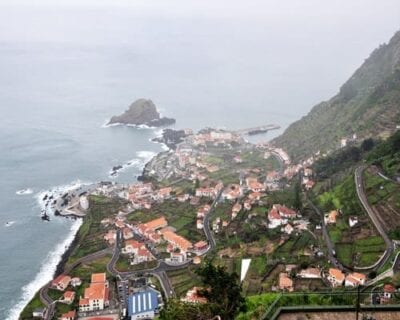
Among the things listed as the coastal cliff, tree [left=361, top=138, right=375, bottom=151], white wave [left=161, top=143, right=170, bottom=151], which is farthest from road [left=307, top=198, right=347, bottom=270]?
the coastal cliff

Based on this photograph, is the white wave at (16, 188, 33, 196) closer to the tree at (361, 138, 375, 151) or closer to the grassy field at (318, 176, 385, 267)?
the grassy field at (318, 176, 385, 267)

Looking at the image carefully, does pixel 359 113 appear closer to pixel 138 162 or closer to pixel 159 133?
pixel 138 162

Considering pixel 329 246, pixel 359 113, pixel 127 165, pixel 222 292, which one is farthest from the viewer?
pixel 127 165

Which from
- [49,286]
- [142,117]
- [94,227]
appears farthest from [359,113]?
[49,286]

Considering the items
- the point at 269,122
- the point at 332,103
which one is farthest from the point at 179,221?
the point at 269,122

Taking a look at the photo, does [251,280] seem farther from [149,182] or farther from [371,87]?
[371,87]

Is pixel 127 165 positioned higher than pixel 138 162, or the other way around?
pixel 138 162
